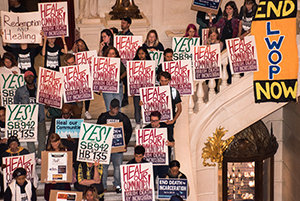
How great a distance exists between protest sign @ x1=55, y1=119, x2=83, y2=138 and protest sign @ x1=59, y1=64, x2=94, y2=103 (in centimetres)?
114

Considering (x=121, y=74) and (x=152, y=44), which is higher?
(x=152, y=44)

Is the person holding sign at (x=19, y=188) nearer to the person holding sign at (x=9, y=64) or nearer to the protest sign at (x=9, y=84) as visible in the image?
the protest sign at (x=9, y=84)

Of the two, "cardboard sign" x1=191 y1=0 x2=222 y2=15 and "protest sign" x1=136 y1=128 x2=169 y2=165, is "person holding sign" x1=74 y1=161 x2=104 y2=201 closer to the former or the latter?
"protest sign" x1=136 y1=128 x2=169 y2=165

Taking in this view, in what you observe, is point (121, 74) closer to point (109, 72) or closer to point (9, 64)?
point (109, 72)

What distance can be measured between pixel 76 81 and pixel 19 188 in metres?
2.68

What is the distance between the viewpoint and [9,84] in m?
10.6

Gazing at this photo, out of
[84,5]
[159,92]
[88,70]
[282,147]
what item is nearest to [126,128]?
[159,92]

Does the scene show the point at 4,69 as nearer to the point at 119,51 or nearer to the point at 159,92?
the point at 119,51

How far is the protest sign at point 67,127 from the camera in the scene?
9031 millimetres

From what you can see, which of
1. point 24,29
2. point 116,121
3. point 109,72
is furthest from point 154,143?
point 24,29

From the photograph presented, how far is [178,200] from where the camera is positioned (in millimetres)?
8211

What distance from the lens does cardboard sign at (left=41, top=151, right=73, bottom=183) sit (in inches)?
337

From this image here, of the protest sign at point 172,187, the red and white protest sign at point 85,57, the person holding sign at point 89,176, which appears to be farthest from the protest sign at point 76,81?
the protest sign at point 172,187

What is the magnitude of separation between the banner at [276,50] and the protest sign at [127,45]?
254 centimetres
